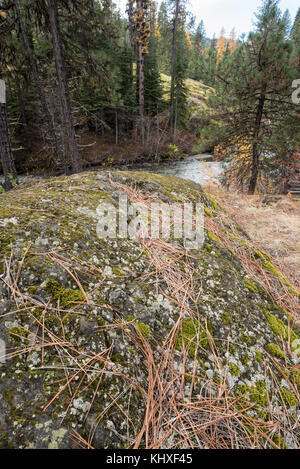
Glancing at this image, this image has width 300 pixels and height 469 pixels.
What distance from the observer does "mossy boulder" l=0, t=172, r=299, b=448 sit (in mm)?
Answer: 740

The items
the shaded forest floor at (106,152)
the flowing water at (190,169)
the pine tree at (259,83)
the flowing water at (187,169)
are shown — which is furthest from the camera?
the shaded forest floor at (106,152)

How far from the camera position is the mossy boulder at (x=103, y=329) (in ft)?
2.43

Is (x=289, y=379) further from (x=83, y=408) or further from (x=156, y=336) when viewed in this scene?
(x=83, y=408)

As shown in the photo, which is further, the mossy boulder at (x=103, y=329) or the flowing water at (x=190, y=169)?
the flowing water at (x=190, y=169)

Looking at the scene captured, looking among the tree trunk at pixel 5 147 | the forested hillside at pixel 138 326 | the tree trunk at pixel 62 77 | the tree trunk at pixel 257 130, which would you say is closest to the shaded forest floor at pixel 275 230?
the forested hillside at pixel 138 326

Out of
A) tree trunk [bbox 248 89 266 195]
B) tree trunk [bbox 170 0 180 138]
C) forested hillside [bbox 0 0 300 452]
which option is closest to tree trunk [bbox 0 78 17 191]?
forested hillside [bbox 0 0 300 452]

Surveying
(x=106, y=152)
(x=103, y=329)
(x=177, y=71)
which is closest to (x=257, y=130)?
(x=103, y=329)

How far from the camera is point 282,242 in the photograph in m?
3.27

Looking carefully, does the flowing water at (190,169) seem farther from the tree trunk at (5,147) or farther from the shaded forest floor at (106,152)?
the tree trunk at (5,147)

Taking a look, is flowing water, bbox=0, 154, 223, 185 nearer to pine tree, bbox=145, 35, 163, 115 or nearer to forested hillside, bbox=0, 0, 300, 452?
pine tree, bbox=145, 35, 163, 115

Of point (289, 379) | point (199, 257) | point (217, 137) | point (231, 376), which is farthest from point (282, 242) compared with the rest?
point (217, 137)

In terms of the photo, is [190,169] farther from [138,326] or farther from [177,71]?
[138,326]

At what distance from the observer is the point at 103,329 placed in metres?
0.94
